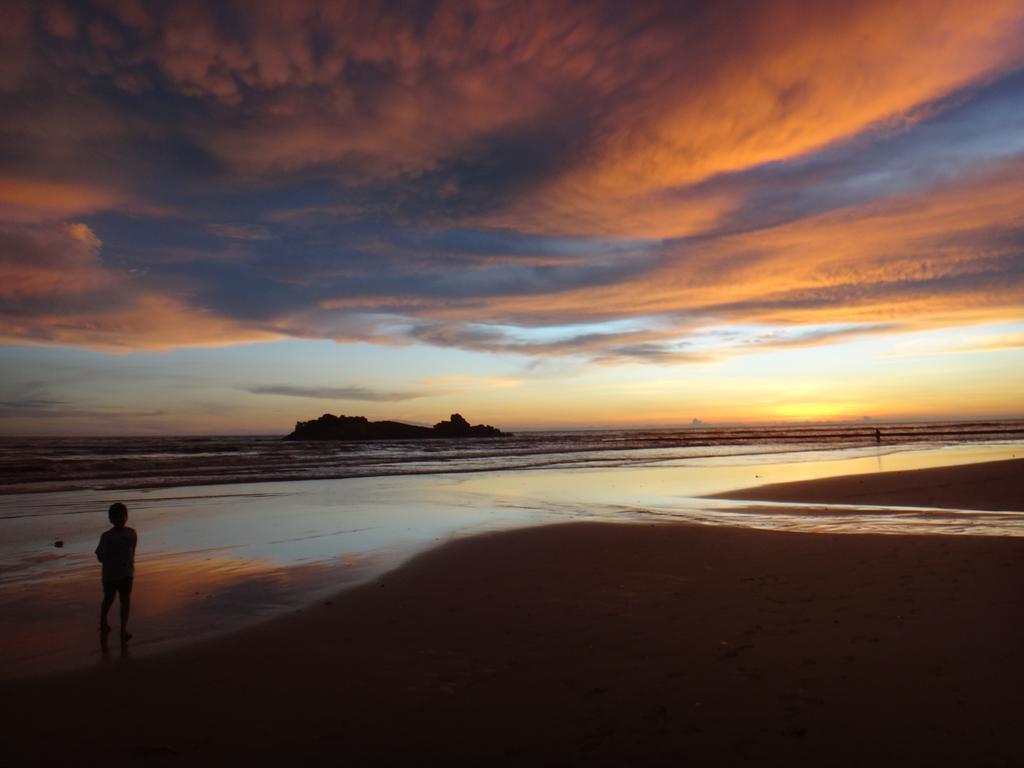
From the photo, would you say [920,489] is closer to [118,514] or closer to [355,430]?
[118,514]

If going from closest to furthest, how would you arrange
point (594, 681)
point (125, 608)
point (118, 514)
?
point (594, 681) → point (125, 608) → point (118, 514)

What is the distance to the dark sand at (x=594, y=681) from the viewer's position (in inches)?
181

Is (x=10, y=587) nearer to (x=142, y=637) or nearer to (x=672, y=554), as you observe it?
(x=142, y=637)

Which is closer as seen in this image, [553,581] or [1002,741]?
[1002,741]

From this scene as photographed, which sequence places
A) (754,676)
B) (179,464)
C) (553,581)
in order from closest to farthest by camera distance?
(754,676)
(553,581)
(179,464)

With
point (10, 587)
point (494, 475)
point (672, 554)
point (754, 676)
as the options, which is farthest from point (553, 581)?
point (494, 475)

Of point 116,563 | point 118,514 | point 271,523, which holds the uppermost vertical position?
point 118,514

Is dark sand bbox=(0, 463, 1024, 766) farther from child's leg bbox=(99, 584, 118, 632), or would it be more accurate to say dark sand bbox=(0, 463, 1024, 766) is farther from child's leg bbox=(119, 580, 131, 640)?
child's leg bbox=(99, 584, 118, 632)

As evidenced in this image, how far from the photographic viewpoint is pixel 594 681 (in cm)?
563

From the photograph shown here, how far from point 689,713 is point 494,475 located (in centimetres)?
2785

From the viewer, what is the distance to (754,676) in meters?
5.58

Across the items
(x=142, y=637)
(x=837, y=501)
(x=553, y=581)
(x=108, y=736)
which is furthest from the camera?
(x=837, y=501)

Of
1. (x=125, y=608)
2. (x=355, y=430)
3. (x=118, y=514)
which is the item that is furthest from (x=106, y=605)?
(x=355, y=430)

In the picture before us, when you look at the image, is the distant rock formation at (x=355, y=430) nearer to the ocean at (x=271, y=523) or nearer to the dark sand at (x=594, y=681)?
the ocean at (x=271, y=523)
